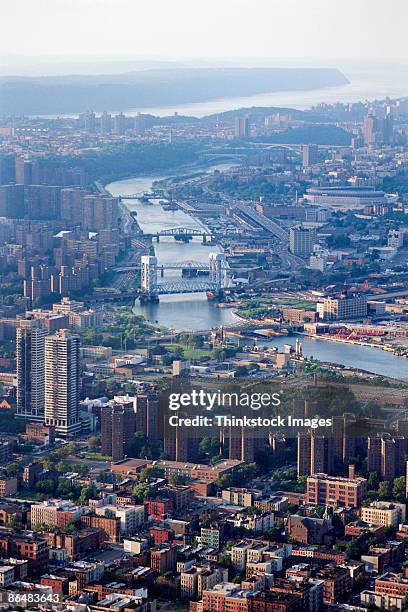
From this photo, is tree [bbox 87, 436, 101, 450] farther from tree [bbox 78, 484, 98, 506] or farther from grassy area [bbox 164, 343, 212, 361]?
grassy area [bbox 164, 343, 212, 361]

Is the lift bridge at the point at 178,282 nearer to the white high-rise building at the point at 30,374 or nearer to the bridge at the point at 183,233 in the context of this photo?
the bridge at the point at 183,233

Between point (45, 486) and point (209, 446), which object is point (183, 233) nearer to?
point (209, 446)

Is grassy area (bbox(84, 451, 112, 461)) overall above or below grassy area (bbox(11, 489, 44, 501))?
above

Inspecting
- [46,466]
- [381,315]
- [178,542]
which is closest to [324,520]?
[178,542]

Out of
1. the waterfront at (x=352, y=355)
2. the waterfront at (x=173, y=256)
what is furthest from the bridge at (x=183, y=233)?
the waterfront at (x=352, y=355)

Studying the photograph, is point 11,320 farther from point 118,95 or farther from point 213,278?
point 118,95

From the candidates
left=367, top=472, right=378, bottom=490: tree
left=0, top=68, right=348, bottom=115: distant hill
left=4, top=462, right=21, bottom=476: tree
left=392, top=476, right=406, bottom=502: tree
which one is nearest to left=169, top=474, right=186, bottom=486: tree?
left=4, top=462, right=21, bottom=476: tree

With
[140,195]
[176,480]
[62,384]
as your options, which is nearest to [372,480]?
[176,480]
